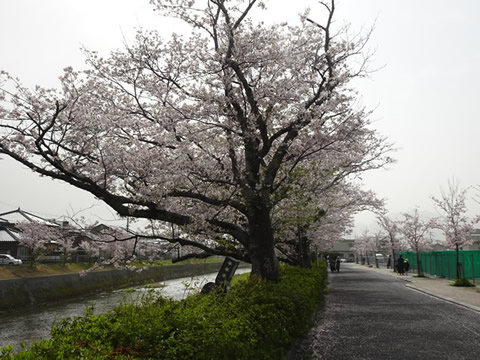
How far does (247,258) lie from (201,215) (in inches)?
96.2

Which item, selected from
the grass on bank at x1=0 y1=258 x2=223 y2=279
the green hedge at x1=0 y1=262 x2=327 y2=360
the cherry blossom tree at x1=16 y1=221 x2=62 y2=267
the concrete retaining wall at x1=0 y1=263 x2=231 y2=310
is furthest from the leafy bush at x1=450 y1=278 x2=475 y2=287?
the cherry blossom tree at x1=16 y1=221 x2=62 y2=267

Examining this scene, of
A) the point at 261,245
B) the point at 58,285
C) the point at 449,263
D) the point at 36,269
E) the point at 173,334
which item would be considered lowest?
the point at 58,285

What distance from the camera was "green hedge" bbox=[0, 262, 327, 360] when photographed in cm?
356

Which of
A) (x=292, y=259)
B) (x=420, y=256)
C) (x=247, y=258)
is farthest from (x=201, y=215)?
(x=420, y=256)

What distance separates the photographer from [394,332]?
995 cm

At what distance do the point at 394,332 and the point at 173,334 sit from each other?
298 inches

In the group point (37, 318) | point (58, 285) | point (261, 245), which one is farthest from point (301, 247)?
point (58, 285)

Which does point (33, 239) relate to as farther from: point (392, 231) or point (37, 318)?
point (392, 231)

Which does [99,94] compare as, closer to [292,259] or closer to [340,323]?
[340,323]

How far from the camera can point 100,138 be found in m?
10.2

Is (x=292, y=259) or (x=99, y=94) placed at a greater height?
(x=99, y=94)

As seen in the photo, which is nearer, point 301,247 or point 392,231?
point 301,247

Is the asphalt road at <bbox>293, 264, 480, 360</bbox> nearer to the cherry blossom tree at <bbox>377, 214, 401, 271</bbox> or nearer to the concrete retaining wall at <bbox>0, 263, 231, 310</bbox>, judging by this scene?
the concrete retaining wall at <bbox>0, 263, 231, 310</bbox>

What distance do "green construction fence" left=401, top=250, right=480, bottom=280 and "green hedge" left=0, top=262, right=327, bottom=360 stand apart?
2247cm
